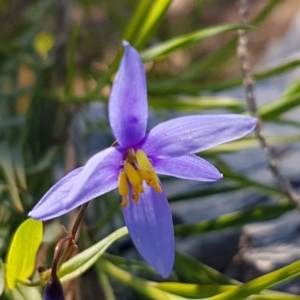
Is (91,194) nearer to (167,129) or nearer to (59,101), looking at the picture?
(167,129)

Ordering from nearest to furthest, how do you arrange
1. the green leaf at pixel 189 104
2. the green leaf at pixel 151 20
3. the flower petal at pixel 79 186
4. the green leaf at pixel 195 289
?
the flower petal at pixel 79 186, the green leaf at pixel 195 289, the green leaf at pixel 151 20, the green leaf at pixel 189 104

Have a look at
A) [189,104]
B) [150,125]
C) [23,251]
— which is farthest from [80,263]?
[150,125]

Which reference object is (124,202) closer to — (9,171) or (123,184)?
(123,184)

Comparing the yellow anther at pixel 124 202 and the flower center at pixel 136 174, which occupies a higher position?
the flower center at pixel 136 174

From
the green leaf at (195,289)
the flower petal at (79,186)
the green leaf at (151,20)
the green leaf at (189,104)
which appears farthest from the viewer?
the green leaf at (189,104)

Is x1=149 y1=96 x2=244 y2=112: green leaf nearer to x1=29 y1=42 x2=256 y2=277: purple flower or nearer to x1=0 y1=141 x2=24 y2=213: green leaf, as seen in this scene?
x1=0 y1=141 x2=24 y2=213: green leaf

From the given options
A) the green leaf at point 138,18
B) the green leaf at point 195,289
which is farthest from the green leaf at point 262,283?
the green leaf at point 138,18

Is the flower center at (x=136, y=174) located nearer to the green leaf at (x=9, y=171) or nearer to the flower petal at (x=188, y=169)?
the flower petal at (x=188, y=169)
